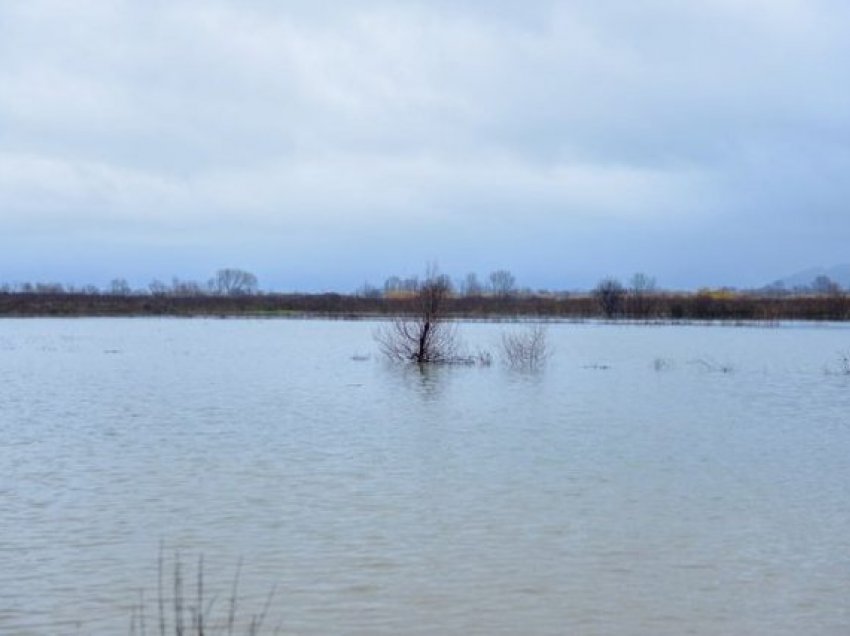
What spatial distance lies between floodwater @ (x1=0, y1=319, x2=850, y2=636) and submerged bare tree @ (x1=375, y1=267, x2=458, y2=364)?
5704mm

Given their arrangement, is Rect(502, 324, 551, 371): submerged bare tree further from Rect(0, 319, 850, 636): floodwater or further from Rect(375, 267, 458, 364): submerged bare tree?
Rect(0, 319, 850, 636): floodwater

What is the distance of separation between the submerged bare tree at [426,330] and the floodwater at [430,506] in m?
5.70

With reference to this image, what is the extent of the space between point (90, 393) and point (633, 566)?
53.3 feet

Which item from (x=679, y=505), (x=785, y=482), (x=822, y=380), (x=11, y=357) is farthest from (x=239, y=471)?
(x=11, y=357)

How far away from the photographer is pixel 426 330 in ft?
105

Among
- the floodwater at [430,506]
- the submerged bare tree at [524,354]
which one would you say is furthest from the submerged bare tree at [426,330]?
the floodwater at [430,506]

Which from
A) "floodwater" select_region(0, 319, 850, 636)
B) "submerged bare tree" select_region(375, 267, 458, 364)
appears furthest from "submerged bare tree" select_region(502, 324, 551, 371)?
"floodwater" select_region(0, 319, 850, 636)

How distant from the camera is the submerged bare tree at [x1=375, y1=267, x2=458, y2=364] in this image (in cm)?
3075

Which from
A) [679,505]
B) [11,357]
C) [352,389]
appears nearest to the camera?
[679,505]

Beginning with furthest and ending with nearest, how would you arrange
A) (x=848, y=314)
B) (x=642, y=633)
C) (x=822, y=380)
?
(x=848, y=314) < (x=822, y=380) < (x=642, y=633)

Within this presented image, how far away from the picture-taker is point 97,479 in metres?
12.7

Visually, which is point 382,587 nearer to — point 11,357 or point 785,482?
point 785,482

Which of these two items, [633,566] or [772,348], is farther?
[772,348]

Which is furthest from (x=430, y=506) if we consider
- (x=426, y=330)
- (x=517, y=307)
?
(x=517, y=307)
